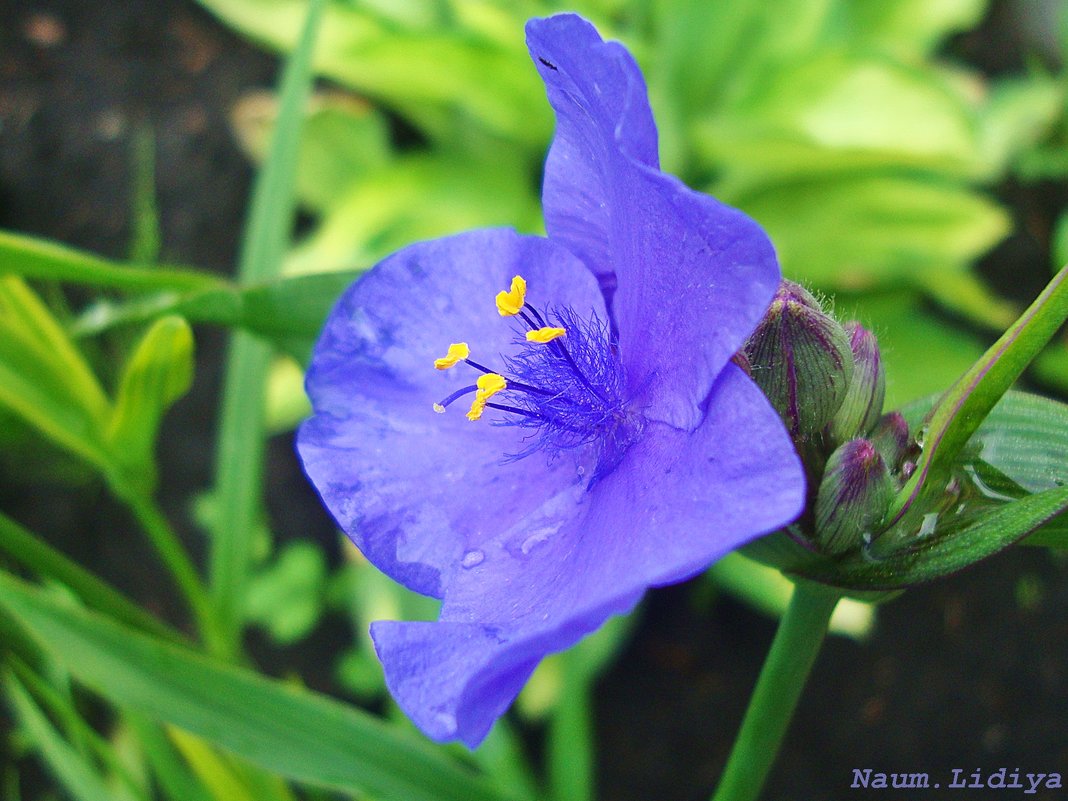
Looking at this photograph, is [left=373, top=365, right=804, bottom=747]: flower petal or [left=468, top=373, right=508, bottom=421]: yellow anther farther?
[left=468, top=373, right=508, bottom=421]: yellow anther

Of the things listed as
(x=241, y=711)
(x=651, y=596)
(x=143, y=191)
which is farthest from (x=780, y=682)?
(x=143, y=191)

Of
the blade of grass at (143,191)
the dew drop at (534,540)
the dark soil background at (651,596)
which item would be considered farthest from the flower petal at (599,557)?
the blade of grass at (143,191)

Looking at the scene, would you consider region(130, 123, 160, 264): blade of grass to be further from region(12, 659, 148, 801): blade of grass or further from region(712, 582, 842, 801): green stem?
region(712, 582, 842, 801): green stem

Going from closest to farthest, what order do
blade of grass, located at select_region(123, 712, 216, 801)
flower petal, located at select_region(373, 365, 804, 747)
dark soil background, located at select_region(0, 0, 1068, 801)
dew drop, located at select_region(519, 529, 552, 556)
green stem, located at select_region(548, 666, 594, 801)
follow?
flower petal, located at select_region(373, 365, 804, 747) < dew drop, located at select_region(519, 529, 552, 556) < blade of grass, located at select_region(123, 712, 216, 801) < green stem, located at select_region(548, 666, 594, 801) < dark soil background, located at select_region(0, 0, 1068, 801)

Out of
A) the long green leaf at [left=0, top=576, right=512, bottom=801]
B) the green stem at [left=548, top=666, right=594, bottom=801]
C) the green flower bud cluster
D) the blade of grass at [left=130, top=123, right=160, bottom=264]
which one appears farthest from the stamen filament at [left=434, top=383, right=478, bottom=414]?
the blade of grass at [left=130, top=123, right=160, bottom=264]

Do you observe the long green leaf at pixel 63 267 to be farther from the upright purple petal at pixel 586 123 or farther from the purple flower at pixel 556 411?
the upright purple petal at pixel 586 123

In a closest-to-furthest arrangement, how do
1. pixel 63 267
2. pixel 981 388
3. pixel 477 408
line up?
pixel 981 388 < pixel 477 408 < pixel 63 267

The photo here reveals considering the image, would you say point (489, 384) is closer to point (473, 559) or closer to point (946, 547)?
point (473, 559)

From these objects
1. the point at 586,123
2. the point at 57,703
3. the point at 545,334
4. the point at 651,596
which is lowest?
the point at 651,596

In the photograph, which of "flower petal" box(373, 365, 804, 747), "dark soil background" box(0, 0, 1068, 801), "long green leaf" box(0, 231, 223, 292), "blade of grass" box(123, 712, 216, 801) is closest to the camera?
"flower petal" box(373, 365, 804, 747)
